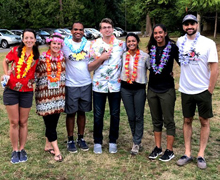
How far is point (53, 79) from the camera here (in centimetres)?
361

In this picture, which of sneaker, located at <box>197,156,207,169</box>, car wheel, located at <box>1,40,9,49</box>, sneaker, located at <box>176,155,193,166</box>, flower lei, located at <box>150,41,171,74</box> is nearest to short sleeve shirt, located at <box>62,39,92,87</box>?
flower lei, located at <box>150,41,171,74</box>

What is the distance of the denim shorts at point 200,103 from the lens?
3.44 meters

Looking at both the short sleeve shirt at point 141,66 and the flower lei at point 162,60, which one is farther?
the short sleeve shirt at point 141,66

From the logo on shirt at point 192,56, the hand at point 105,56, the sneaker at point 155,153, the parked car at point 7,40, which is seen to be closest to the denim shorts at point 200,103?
the logo on shirt at point 192,56

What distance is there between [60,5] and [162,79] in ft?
103

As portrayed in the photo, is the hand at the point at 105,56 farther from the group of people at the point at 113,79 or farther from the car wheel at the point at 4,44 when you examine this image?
the car wheel at the point at 4,44

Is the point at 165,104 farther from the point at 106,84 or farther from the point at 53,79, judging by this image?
the point at 53,79

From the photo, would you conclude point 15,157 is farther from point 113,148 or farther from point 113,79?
point 113,79

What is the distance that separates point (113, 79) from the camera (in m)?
3.85

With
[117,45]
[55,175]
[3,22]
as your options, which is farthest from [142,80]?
[3,22]

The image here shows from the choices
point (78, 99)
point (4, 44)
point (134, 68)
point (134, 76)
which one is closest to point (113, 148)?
point (78, 99)

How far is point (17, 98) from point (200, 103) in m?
2.37

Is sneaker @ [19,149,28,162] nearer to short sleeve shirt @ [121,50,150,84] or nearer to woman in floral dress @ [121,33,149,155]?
woman in floral dress @ [121,33,149,155]

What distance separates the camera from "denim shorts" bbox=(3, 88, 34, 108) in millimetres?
3484
